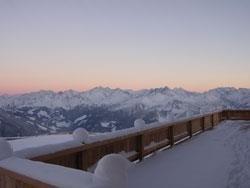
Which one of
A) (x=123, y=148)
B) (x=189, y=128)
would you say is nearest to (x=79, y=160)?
(x=123, y=148)

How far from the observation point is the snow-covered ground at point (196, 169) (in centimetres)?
895

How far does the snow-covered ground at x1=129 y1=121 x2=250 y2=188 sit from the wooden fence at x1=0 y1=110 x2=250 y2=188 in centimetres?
42

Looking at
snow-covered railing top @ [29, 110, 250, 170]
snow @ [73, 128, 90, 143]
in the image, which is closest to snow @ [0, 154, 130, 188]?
snow-covered railing top @ [29, 110, 250, 170]

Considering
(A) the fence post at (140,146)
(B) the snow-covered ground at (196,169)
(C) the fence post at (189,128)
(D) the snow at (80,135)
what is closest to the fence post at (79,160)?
(D) the snow at (80,135)

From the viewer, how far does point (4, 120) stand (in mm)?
137750

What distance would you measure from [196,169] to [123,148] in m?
1.91

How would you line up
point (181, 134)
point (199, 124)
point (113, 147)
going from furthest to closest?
point (199, 124) → point (181, 134) → point (113, 147)

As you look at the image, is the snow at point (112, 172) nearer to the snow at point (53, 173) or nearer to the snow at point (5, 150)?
the snow at point (53, 173)

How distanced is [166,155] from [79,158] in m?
5.98

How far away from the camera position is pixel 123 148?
1098cm

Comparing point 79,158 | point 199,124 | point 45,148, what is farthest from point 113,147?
point 199,124

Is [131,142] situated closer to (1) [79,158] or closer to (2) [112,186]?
(1) [79,158]

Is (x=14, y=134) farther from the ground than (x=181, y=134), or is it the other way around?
(x=181, y=134)

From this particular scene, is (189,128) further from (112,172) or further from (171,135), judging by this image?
(112,172)
